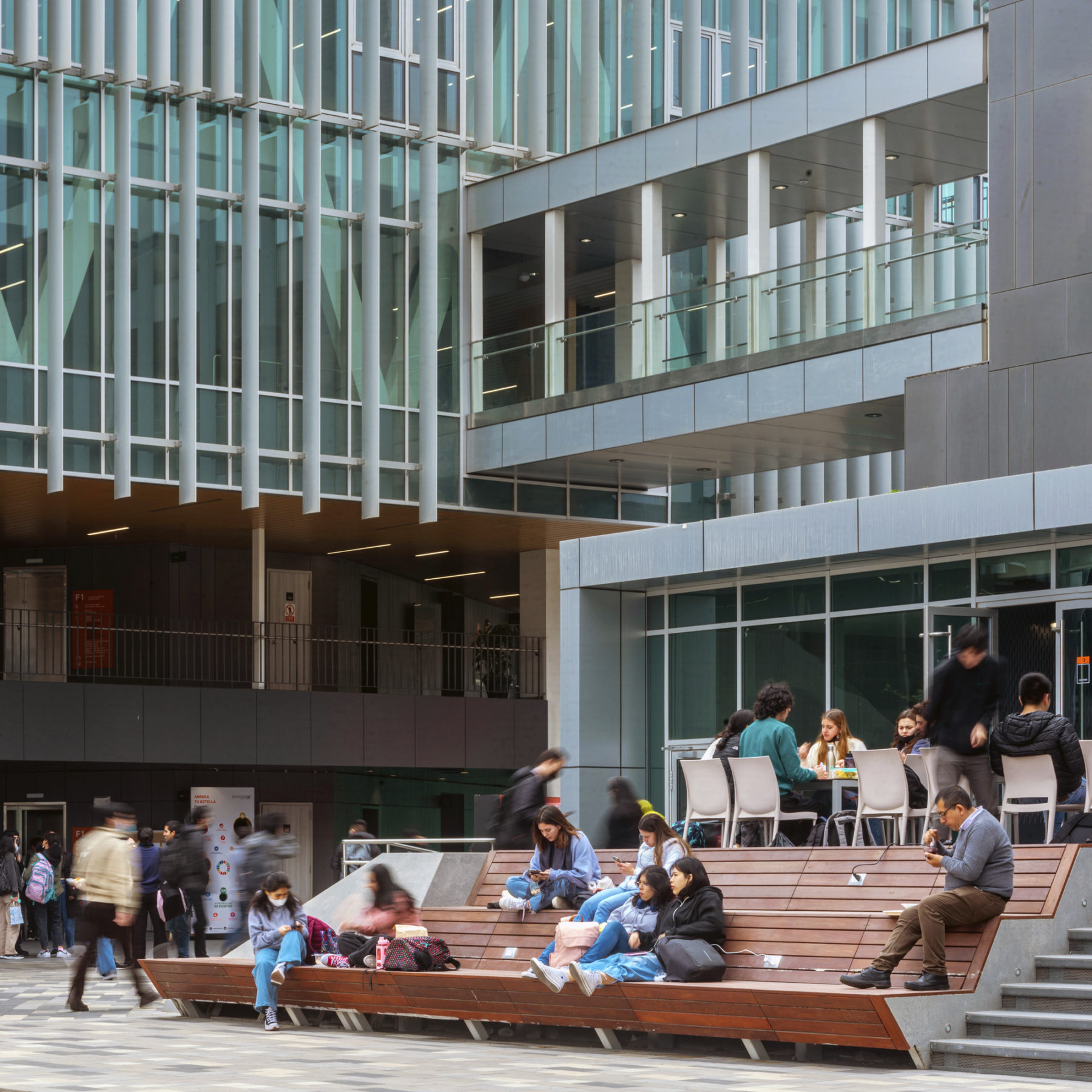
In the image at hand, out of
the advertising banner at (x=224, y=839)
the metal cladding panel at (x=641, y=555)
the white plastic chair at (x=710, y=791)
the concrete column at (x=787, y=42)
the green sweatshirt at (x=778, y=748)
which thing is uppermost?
the concrete column at (x=787, y=42)

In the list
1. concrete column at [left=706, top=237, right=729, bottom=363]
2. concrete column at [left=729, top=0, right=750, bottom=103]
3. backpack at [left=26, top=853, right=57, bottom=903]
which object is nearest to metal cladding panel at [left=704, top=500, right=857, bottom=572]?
concrete column at [left=706, top=237, right=729, bottom=363]

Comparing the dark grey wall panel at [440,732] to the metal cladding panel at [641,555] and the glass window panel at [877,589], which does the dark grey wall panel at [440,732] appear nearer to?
the metal cladding panel at [641,555]

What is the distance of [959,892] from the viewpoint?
10695 mm

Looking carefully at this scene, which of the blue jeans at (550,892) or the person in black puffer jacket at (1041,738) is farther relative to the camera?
the blue jeans at (550,892)

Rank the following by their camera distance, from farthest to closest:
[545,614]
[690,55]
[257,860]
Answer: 1. [545,614]
2. [690,55]
3. [257,860]

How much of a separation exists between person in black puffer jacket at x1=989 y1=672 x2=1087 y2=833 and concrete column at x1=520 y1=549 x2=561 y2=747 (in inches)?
754

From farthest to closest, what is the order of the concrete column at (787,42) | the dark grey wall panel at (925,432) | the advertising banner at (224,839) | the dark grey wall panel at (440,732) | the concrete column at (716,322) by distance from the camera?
the concrete column at (787,42) < the dark grey wall panel at (440,732) < the advertising banner at (224,839) < the concrete column at (716,322) < the dark grey wall panel at (925,432)

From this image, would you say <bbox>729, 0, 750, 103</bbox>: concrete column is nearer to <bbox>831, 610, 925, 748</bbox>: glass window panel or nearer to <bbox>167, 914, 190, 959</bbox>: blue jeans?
<bbox>831, 610, 925, 748</bbox>: glass window panel

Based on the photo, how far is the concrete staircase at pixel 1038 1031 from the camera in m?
10.0

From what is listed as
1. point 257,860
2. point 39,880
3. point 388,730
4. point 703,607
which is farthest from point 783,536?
point 388,730

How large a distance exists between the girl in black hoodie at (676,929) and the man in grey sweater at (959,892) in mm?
1267

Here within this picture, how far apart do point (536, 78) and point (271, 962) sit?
1894cm

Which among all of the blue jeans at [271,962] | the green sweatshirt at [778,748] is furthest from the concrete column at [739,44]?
the blue jeans at [271,962]

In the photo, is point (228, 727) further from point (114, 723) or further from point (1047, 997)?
→ point (1047, 997)
